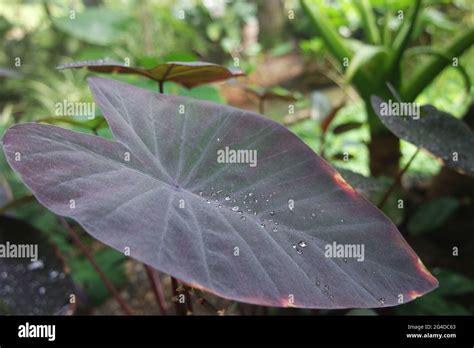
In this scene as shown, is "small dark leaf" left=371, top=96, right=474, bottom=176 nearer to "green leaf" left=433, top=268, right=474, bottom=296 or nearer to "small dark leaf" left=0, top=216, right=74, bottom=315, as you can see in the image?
"green leaf" left=433, top=268, right=474, bottom=296

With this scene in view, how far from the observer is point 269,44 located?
16.5 feet

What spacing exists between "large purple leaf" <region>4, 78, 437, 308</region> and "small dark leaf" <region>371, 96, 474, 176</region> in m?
0.21

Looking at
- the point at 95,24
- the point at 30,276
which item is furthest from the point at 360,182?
the point at 95,24

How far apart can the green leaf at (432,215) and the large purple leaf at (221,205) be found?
0.77 metres

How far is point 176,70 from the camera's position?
79 centimetres

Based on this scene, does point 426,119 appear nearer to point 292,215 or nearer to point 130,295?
point 292,215

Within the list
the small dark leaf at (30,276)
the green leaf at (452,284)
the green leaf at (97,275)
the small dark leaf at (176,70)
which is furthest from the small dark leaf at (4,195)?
the green leaf at (452,284)

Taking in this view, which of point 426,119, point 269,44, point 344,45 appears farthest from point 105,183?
point 269,44

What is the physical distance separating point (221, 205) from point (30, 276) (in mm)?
563

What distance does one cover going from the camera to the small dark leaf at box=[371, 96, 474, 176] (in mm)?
718

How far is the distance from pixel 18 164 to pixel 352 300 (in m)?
0.42

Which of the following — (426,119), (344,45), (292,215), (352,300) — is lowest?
(352,300)

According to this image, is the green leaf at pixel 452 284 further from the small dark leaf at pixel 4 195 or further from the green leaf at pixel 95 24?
the green leaf at pixel 95 24

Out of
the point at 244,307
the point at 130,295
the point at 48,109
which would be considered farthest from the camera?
the point at 48,109
